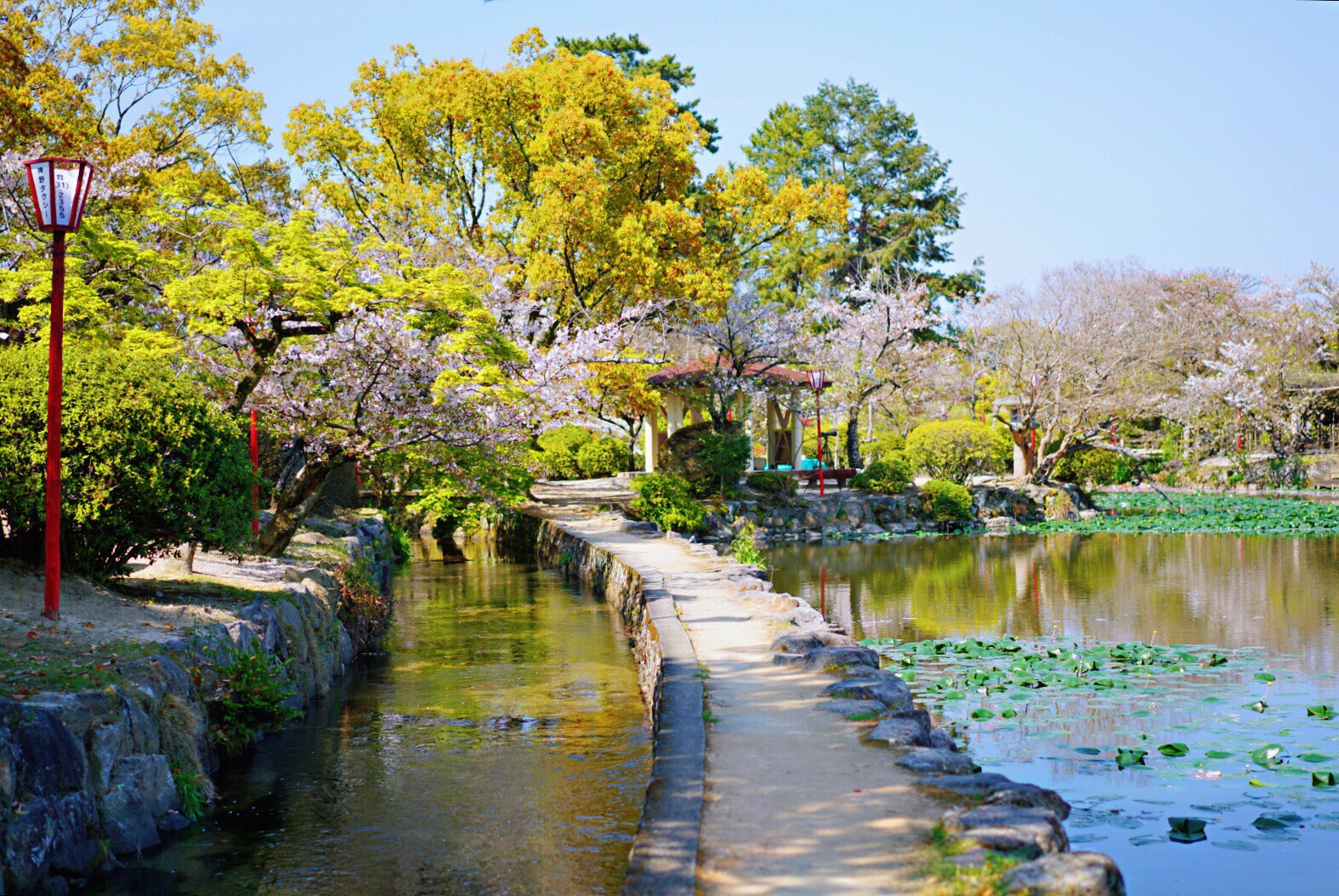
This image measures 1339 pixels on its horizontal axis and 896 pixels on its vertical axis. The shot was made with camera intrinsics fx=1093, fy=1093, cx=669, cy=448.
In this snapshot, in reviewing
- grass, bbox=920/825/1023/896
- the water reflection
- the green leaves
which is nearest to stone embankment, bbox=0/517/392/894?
grass, bbox=920/825/1023/896

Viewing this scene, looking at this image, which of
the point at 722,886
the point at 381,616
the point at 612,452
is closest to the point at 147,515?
the point at 381,616

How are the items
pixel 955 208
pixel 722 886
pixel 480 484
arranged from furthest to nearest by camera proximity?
pixel 955 208 → pixel 480 484 → pixel 722 886

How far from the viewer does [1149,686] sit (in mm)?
8828

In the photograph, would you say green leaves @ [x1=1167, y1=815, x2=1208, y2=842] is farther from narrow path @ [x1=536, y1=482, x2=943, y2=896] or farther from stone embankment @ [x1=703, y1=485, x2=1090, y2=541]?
stone embankment @ [x1=703, y1=485, x2=1090, y2=541]

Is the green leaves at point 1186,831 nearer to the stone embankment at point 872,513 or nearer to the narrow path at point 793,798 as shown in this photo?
the narrow path at point 793,798

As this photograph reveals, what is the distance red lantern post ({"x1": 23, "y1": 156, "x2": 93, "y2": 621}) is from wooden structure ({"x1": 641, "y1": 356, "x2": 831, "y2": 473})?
1872cm

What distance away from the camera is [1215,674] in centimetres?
924

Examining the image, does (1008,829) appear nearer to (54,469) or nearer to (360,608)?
(54,469)

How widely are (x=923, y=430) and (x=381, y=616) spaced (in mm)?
19579

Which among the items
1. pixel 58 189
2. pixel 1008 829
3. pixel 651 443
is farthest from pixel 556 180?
pixel 1008 829

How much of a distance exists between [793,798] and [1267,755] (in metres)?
3.58

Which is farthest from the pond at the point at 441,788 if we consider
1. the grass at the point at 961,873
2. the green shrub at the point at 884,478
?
the green shrub at the point at 884,478

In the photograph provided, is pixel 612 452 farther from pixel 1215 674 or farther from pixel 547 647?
pixel 1215 674

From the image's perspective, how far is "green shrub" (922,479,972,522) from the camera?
25141mm
